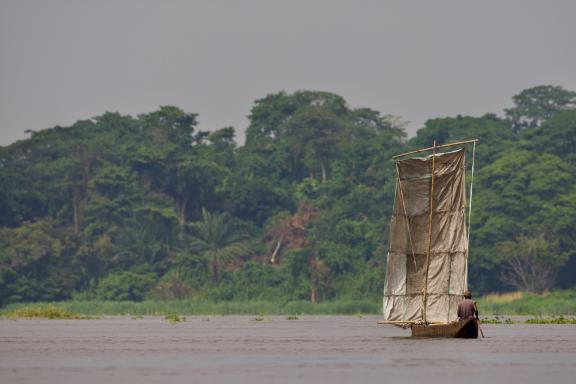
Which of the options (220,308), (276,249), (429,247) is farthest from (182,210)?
(429,247)

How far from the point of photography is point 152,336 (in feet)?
170

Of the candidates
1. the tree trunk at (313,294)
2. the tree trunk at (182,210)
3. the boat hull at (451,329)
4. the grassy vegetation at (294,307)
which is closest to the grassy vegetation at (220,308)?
the grassy vegetation at (294,307)

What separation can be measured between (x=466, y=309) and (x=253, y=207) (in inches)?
3216

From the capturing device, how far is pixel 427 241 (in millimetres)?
49344

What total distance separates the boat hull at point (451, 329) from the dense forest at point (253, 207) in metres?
58.3

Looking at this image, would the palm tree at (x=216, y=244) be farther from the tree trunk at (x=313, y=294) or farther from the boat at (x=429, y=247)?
the boat at (x=429, y=247)

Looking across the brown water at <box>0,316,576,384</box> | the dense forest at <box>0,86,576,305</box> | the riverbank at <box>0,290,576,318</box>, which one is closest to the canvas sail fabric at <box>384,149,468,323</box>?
the brown water at <box>0,316,576,384</box>

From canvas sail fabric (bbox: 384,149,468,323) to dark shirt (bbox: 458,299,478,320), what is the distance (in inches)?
50.7

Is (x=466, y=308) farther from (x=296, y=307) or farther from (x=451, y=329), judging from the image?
(x=296, y=307)

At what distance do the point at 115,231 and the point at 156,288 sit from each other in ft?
29.6

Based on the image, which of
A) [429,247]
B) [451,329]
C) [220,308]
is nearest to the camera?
[451,329]

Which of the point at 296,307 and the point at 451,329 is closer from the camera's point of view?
the point at 451,329

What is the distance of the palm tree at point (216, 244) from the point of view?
117m

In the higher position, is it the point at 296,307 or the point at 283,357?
the point at 296,307
